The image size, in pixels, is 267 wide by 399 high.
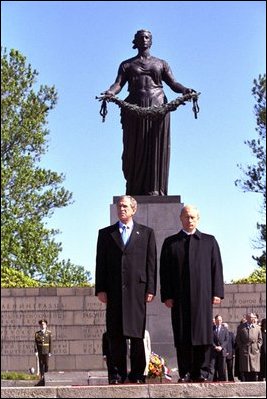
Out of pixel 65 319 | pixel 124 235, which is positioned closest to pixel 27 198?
pixel 65 319

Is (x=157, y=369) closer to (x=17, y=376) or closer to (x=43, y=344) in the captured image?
(x=43, y=344)

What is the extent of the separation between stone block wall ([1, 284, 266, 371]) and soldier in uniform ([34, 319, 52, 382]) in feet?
2.46

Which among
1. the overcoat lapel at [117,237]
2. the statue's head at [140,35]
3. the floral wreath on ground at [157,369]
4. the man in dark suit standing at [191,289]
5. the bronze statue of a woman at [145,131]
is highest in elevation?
the statue's head at [140,35]

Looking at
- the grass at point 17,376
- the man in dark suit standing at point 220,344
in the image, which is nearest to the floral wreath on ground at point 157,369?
the man in dark suit standing at point 220,344

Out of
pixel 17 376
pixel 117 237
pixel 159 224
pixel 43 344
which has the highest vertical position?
pixel 159 224

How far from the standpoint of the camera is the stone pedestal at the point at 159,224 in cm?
1322

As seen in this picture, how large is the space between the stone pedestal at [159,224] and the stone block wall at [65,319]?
748 centimetres

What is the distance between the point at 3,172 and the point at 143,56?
1778cm

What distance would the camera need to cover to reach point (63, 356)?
68.6 ft

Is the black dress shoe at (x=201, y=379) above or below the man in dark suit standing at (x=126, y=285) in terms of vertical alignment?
below

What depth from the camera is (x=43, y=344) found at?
20000mm

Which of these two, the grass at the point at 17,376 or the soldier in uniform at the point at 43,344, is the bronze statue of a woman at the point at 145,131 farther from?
the grass at the point at 17,376

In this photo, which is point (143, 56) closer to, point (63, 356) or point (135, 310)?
point (135, 310)

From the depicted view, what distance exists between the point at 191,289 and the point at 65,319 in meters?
12.6
